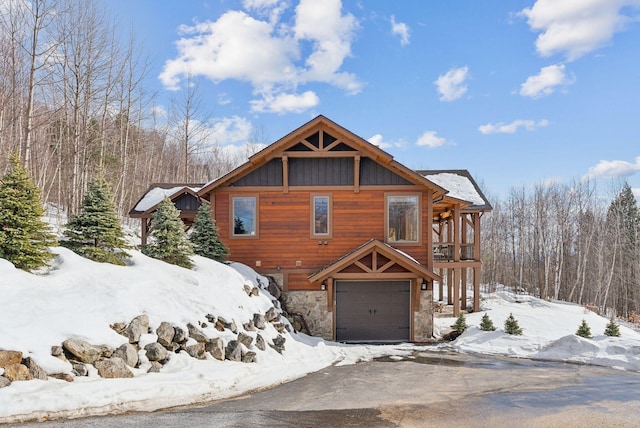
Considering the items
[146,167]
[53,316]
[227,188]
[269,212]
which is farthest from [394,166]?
[146,167]

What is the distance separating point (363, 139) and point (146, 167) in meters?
26.2

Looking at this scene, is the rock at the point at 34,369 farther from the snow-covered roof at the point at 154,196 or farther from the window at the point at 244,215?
the snow-covered roof at the point at 154,196

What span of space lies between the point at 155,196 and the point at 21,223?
11.1 m

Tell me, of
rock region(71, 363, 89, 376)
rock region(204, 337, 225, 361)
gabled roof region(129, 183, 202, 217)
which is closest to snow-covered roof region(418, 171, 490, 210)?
gabled roof region(129, 183, 202, 217)

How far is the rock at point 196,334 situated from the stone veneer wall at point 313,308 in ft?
17.4

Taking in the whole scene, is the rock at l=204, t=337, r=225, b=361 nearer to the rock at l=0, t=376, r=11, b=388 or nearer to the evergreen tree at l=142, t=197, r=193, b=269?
the evergreen tree at l=142, t=197, r=193, b=269

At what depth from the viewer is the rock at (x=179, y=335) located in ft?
28.0

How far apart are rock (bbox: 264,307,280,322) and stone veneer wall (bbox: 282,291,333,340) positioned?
1.83 m

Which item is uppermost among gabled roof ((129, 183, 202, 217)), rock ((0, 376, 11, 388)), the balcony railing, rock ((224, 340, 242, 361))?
gabled roof ((129, 183, 202, 217))

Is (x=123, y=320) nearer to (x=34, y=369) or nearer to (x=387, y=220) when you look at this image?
(x=34, y=369)

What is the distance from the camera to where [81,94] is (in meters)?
24.2

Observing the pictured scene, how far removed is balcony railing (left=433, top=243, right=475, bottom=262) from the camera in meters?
18.2

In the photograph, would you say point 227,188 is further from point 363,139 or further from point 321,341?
point 321,341

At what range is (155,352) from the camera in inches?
307
